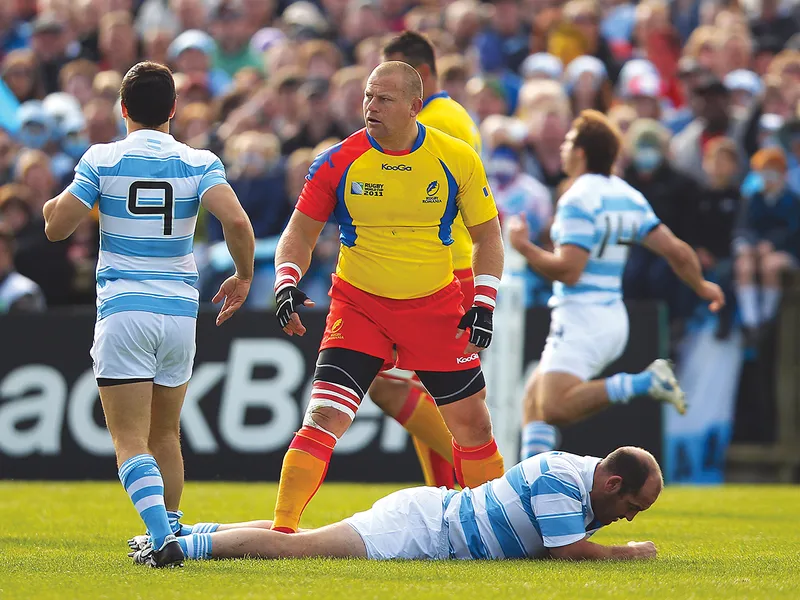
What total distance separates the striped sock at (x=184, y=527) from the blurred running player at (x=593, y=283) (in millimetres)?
3682

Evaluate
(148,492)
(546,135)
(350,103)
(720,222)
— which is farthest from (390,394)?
(350,103)

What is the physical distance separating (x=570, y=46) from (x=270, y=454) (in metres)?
6.70

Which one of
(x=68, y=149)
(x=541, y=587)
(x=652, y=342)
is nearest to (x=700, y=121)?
(x=652, y=342)

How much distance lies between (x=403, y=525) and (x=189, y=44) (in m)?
11.1

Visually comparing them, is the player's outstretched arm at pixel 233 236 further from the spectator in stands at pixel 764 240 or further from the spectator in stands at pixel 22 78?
the spectator in stands at pixel 22 78

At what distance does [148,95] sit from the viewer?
7.27 m

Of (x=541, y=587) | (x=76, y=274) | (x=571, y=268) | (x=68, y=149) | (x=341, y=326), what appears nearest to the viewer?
(x=541, y=587)

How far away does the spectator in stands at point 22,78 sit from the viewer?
1720 cm

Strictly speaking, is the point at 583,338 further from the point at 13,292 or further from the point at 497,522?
the point at 13,292

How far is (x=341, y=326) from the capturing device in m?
7.75

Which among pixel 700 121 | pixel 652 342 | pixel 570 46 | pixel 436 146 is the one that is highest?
pixel 570 46

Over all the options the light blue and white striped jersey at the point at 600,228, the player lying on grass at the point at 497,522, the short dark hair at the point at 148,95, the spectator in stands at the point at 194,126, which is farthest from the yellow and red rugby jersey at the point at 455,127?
the spectator in stands at the point at 194,126

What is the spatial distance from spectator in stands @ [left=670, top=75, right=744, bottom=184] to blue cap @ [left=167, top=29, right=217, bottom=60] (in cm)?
571

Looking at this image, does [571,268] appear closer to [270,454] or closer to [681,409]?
[681,409]
